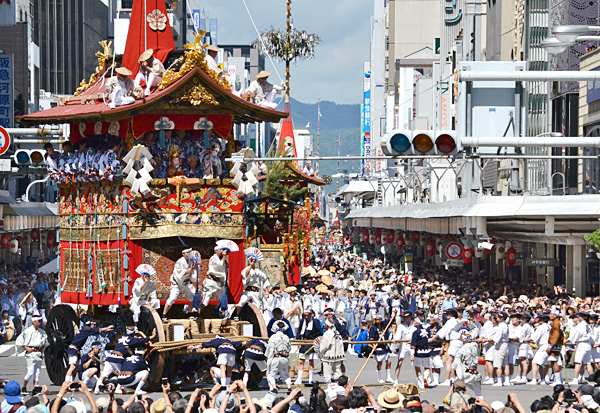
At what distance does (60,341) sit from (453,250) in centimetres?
2462

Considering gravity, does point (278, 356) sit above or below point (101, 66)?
below

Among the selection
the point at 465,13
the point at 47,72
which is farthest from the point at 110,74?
the point at 47,72

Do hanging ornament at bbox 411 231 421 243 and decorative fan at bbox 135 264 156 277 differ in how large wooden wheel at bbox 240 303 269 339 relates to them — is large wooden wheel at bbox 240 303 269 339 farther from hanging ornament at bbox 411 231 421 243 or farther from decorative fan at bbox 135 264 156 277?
hanging ornament at bbox 411 231 421 243

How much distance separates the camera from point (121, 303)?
22000 mm

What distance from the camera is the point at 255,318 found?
22.1m

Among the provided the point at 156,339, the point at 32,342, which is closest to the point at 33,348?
the point at 32,342

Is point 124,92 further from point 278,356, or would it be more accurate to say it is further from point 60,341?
point 278,356

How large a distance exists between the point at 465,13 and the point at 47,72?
3558cm

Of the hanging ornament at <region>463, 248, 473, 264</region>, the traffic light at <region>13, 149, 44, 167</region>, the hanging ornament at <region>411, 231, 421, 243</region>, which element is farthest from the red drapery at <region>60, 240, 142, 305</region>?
the hanging ornament at <region>411, 231, 421, 243</region>

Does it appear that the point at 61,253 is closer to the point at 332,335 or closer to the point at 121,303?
the point at 121,303

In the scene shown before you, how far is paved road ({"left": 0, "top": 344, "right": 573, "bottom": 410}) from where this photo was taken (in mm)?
21391

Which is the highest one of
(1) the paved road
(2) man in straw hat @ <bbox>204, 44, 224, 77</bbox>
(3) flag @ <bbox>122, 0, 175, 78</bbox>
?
(3) flag @ <bbox>122, 0, 175, 78</bbox>

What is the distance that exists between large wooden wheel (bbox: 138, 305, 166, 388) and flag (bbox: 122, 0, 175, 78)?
17.6 feet

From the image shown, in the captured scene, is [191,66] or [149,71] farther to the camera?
[149,71]
